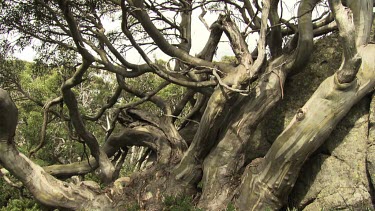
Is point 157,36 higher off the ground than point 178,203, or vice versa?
point 157,36

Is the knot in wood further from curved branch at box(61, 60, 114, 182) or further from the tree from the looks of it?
curved branch at box(61, 60, 114, 182)

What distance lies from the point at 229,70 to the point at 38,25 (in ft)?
13.6

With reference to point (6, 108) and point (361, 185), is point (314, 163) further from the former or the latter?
point (6, 108)

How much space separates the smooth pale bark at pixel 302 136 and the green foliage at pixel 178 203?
782 mm

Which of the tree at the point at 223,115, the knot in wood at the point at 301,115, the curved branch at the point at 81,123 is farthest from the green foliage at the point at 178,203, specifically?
the curved branch at the point at 81,123

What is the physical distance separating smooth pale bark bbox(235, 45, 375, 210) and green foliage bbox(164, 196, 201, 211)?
0.78 m

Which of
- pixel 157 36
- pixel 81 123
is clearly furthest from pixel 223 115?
pixel 81 123

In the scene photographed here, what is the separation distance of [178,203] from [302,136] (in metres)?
2.01

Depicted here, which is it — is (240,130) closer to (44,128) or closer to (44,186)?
(44,186)

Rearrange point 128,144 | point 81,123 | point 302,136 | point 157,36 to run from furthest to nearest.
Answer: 1. point 128,144
2. point 81,123
3. point 157,36
4. point 302,136

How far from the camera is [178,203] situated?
19.6 feet

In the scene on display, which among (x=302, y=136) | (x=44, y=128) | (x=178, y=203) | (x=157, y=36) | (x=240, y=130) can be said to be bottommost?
(x=178, y=203)

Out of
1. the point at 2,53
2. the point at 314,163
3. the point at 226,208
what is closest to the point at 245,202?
the point at 226,208

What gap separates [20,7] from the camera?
7188 millimetres
